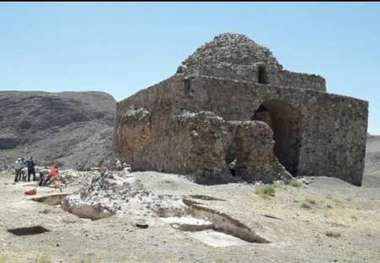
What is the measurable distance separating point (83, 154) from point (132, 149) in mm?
24230

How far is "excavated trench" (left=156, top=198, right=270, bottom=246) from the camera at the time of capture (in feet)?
31.7

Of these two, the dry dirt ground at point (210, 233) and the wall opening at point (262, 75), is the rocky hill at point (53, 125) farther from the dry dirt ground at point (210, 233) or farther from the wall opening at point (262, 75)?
the dry dirt ground at point (210, 233)

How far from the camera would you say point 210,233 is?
10.0m

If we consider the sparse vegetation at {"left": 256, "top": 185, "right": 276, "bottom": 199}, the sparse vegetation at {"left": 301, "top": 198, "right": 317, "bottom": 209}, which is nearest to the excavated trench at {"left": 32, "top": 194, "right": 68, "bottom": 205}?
the sparse vegetation at {"left": 256, "top": 185, "right": 276, "bottom": 199}

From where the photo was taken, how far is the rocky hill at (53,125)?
160ft

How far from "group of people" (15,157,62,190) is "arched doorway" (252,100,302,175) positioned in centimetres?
805

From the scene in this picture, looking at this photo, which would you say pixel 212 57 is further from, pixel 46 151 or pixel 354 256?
pixel 46 151

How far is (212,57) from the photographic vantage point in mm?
22172

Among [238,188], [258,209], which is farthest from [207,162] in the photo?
[258,209]

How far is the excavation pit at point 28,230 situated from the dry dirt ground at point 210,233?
118 mm

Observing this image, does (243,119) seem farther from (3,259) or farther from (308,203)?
(3,259)

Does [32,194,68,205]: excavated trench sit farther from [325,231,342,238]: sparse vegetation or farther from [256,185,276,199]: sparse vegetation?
[325,231,342,238]: sparse vegetation

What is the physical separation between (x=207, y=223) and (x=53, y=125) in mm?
49994

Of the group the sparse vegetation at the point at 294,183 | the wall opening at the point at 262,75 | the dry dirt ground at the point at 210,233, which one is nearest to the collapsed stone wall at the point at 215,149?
the sparse vegetation at the point at 294,183
